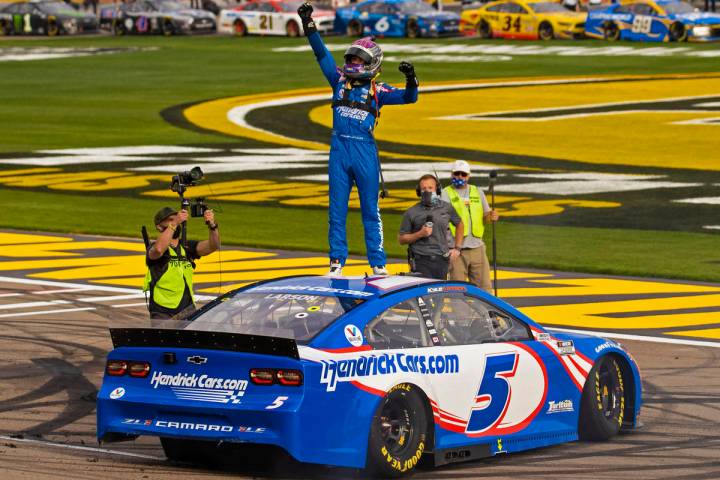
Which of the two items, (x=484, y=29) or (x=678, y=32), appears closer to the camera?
(x=678, y=32)

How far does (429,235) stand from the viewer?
16766mm

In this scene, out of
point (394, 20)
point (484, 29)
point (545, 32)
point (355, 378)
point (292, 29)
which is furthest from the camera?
point (292, 29)

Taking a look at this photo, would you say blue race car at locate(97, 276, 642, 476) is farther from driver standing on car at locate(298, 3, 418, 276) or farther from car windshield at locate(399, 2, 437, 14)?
car windshield at locate(399, 2, 437, 14)

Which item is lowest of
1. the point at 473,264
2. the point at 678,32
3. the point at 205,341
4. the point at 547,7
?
the point at 678,32

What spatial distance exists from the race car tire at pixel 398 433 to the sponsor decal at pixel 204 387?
0.89 m

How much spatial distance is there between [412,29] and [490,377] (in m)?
63.1

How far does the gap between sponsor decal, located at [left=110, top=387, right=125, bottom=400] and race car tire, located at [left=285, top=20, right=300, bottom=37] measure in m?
66.1

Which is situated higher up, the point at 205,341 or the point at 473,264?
the point at 205,341

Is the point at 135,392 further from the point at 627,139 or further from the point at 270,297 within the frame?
the point at 627,139

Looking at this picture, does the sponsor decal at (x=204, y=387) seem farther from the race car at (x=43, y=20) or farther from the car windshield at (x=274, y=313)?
the race car at (x=43, y=20)

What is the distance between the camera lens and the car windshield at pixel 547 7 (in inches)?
2852

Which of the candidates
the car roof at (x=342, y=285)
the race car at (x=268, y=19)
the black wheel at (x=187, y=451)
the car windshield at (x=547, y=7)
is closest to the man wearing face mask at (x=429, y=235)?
the car roof at (x=342, y=285)

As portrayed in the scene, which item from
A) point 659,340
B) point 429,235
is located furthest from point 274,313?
point 659,340

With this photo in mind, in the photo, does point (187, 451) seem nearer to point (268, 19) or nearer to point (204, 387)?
point (204, 387)
